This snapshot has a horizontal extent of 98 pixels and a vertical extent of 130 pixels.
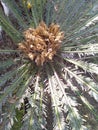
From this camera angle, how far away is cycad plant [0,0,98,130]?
8.34 ft

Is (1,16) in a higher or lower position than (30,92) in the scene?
higher

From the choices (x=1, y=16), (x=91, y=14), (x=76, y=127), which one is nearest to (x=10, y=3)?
(x=1, y=16)

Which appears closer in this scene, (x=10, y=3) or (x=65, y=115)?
(x=65, y=115)

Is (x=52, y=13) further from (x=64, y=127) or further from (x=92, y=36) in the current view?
(x=64, y=127)

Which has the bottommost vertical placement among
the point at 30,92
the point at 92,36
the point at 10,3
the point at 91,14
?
the point at 30,92

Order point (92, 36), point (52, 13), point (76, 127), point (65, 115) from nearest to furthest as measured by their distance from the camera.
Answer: point (76, 127) → point (65, 115) → point (92, 36) → point (52, 13)

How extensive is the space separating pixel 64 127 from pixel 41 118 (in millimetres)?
217

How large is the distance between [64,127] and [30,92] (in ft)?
1.69

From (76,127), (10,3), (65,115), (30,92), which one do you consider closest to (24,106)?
Answer: (30,92)

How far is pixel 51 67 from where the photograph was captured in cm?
288

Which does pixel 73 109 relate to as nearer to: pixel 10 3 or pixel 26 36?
pixel 26 36

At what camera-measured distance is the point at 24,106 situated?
2.73 meters

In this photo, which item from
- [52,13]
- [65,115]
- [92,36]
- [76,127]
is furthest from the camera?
[52,13]

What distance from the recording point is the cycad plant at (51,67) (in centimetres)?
254
